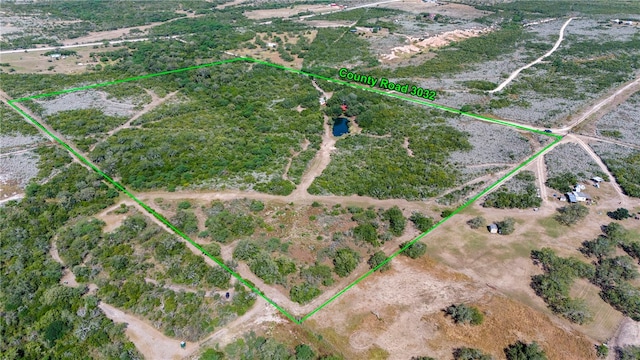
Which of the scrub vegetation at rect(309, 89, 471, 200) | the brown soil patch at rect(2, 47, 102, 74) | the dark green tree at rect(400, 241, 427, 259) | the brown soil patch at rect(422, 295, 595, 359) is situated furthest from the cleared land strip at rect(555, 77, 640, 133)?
the brown soil patch at rect(2, 47, 102, 74)

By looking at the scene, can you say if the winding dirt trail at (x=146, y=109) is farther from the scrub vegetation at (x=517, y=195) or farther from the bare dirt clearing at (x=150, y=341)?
the scrub vegetation at (x=517, y=195)

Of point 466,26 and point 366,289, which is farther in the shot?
point 466,26

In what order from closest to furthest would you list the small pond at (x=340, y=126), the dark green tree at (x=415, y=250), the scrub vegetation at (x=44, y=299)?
the scrub vegetation at (x=44, y=299), the dark green tree at (x=415, y=250), the small pond at (x=340, y=126)

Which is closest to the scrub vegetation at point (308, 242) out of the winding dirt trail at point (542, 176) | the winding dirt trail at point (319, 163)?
the winding dirt trail at point (319, 163)

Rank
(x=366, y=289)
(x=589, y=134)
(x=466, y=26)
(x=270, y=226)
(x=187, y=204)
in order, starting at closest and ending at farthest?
(x=366, y=289)
(x=270, y=226)
(x=187, y=204)
(x=589, y=134)
(x=466, y=26)

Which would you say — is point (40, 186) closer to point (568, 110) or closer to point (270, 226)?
point (270, 226)

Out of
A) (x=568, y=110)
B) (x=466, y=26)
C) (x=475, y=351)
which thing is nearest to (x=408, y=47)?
(x=466, y=26)

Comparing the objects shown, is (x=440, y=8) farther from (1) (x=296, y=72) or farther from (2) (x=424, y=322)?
(2) (x=424, y=322)

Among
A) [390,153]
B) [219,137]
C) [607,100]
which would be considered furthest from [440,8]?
[219,137]

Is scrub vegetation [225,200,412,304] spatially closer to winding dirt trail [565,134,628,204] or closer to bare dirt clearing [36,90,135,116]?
winding dirt trail [565,134,628,204]
